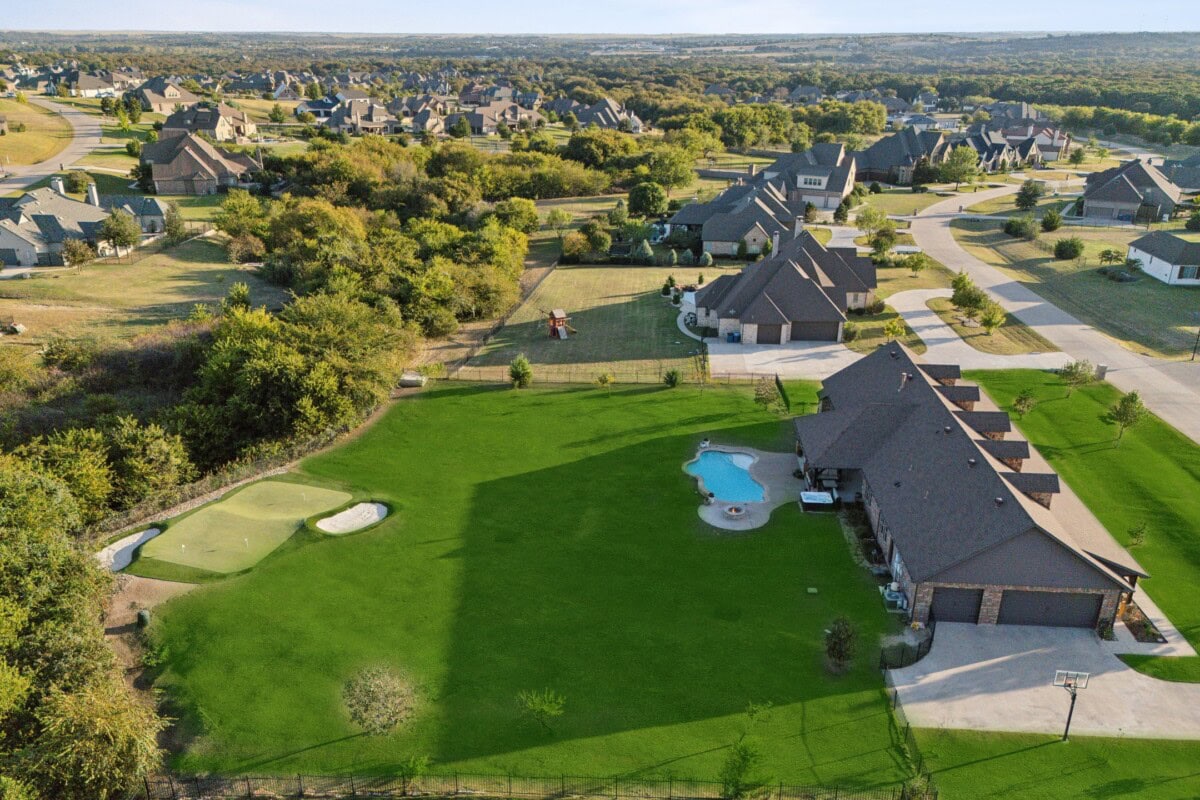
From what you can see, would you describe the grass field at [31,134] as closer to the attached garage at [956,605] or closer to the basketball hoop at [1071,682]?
the attached garage at [956,605]

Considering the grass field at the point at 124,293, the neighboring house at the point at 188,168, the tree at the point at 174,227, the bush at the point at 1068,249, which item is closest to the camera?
the grass field at the point at 124,293

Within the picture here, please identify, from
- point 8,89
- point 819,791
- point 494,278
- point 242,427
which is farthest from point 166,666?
point 8,89

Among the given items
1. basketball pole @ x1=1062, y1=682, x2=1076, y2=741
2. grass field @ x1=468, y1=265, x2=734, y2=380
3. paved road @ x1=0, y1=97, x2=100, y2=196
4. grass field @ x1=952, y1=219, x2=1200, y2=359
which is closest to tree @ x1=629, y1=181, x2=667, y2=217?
grass field @ x1=468, y1=265, x2=734, y2=380

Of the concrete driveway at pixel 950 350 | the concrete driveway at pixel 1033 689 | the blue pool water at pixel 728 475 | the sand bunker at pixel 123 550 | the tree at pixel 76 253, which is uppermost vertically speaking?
the tree at pixel 76 253

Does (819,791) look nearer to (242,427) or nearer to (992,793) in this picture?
(992,793)

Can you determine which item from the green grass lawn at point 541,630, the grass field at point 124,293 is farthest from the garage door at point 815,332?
the grass field at point 124,293

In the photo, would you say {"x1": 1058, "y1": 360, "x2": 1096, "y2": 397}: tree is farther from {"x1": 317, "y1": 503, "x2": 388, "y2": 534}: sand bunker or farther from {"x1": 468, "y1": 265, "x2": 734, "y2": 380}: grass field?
{"x1": 317, "y1": 503, "x2": 388, "y2": 534}: sand bunker
